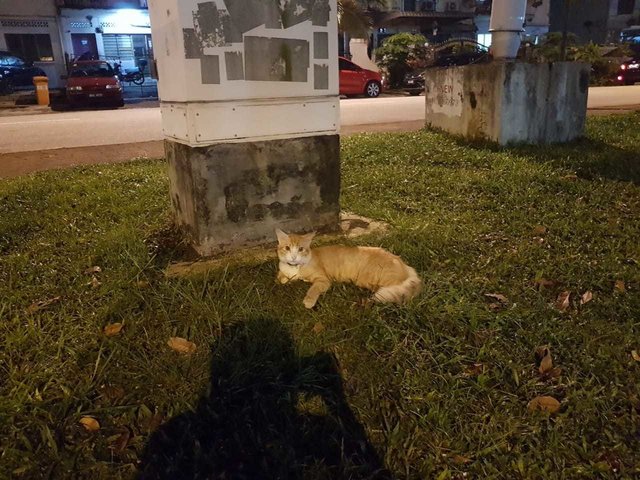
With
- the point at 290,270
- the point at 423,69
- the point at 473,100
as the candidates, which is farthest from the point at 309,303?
Answer: the point at 423,69

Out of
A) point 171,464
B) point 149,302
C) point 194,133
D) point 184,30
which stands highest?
point 184,30

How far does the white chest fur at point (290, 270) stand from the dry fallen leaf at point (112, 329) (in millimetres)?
997

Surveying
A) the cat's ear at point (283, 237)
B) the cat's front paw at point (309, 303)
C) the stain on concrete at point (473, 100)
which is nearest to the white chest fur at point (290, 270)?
the cat's ear at point (283, 237)

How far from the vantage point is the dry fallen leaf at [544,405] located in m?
2.25

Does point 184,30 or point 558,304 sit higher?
point 184,30

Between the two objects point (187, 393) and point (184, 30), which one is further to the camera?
point (184, 30)

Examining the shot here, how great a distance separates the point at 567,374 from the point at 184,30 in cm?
284

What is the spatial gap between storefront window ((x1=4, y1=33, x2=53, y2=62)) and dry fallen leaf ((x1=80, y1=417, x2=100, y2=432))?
29018mm

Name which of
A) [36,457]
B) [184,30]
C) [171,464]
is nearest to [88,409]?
[36,457]

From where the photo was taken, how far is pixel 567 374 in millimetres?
2436

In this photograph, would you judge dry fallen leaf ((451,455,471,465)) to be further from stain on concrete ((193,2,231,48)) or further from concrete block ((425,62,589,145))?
concrete block ((425,62,589,145))

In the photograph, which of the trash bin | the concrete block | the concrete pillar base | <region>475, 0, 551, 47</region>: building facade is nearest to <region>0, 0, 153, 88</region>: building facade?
the trash bin

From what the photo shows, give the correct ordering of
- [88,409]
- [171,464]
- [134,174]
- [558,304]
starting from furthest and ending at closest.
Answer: [134,174]
[558,304]
[88,409]
[171,464]

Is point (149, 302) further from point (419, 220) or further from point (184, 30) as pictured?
point (419, 220)
